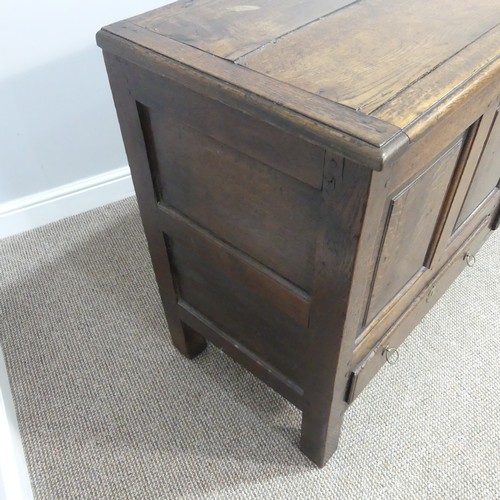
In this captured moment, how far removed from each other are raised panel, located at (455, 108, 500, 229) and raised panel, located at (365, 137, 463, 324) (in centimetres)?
14

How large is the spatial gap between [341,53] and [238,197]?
0.26 m

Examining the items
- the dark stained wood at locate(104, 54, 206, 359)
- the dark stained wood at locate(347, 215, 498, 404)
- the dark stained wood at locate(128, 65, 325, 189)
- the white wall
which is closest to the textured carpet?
the dark stained wood at locate(104, 54, 206, 359)

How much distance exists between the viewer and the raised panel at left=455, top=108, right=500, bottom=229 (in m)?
0.93

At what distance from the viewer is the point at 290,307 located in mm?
822

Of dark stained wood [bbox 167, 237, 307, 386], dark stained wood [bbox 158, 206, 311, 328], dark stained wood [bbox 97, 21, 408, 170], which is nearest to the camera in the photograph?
dark stained wood [bbox 97, 21, 408, 170]

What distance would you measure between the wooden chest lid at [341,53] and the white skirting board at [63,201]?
3.07 ft

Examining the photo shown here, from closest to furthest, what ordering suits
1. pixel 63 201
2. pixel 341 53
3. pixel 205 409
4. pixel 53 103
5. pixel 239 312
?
pixel 341 53 → pixel 239 312 → pixel 205 409 → pixel 53 103 → pixel 63 201

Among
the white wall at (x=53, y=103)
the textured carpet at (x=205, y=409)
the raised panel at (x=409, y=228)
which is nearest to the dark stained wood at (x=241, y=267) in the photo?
the raised panel at (x=409, y=228)

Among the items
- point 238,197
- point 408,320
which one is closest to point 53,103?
point 238,197

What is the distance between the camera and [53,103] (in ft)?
4.81

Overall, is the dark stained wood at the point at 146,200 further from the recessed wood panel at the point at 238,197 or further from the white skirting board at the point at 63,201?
the white skirting board at the point at 63,201

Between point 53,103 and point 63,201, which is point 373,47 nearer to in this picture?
point 53,103

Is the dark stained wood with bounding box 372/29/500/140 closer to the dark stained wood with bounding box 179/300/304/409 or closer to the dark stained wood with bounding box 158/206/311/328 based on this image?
the dark stained wood with bounding box 158/206/311/328

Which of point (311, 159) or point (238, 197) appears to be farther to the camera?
point (238, 197)
